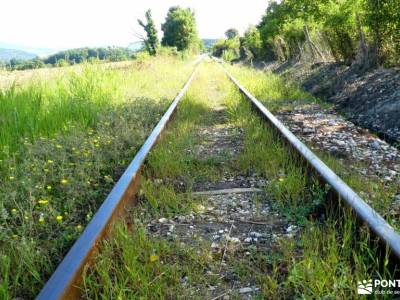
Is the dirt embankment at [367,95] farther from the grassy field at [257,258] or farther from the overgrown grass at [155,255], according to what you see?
the overgrown grass at [155,255]

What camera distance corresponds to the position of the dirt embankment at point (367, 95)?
5328mm

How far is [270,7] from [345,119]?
20.9 m

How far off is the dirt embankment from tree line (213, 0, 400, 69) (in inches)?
23.8

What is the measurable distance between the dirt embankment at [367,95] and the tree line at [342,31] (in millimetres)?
606

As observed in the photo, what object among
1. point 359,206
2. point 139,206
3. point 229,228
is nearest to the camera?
point 359,206

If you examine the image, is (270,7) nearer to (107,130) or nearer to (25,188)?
(107,130)

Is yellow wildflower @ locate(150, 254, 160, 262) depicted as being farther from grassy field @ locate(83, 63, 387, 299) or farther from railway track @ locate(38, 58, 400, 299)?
railway track @ locate(38, 58, 400, 299)

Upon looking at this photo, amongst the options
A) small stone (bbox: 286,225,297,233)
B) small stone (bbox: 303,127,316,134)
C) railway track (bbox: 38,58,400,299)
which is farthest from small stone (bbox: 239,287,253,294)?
small stone (bbox: 303,127,316,134)

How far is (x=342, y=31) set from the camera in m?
11.5

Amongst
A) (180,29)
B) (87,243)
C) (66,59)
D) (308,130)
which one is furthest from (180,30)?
(87,243)

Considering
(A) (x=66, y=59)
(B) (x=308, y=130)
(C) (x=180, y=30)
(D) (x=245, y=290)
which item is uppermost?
(C) (x=180, y=30)

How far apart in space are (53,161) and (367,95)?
515 cm

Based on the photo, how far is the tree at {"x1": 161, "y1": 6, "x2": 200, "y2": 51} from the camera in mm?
71812

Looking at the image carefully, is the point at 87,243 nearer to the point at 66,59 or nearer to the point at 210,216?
the point at 210,216
